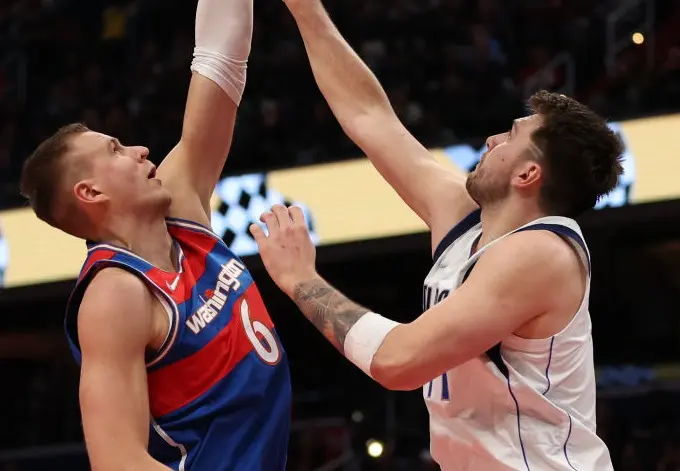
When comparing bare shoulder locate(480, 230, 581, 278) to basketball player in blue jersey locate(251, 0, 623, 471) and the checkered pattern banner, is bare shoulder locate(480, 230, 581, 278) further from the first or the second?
the checkered pattern banner

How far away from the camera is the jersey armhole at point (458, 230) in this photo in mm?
3639

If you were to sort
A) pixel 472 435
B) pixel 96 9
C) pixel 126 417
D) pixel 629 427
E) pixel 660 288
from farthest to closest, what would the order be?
pixel 96 9, pixel 660 288, pixel 629 427, pixel 472 435, pixel 126 417

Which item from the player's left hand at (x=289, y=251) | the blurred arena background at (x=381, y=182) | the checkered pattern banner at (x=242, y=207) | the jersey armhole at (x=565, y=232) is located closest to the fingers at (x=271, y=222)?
the player's left hand at (x=289, y=251)

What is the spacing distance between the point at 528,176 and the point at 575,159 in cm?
13

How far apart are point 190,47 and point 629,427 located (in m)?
5.95

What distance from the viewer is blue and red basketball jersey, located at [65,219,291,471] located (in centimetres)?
322

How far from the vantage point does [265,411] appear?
334 cm

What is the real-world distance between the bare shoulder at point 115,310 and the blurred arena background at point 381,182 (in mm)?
5367

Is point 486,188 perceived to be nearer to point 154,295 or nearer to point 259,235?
point 259,235

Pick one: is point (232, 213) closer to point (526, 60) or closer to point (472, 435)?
point (526, 60)

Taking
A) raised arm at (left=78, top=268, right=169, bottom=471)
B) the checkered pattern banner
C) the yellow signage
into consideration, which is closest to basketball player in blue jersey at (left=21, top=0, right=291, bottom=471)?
raised arm at (left=78, top=268, right=169, bottom=471)

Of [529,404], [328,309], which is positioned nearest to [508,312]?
[529,404]

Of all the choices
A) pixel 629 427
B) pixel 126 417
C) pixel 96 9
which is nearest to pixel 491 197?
pixel 126 417

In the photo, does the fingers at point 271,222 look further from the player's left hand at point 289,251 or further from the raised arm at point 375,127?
the raised arm at point 375,127
